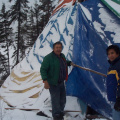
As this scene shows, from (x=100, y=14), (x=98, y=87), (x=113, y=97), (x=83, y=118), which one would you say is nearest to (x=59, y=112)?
(x=83, y=118)

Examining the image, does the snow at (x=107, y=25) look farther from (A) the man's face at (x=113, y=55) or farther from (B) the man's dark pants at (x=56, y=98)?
(B) the man's dark pants at (x=56, y=98)

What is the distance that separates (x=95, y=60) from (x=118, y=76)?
1641mm

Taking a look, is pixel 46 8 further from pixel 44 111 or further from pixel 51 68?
pixel 51 68

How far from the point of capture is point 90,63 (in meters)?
3.60

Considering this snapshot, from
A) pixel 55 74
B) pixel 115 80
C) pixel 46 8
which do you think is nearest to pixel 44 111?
pixel 55 74

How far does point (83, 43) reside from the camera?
387 centimetres

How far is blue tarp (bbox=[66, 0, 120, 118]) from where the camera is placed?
3318 mm

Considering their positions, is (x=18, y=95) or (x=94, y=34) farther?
(x=18, y=95)

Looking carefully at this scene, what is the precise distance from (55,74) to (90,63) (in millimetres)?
1070

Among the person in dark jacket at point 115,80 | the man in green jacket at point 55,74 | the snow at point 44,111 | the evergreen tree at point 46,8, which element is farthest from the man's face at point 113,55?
the evergreen tree at point 46,8

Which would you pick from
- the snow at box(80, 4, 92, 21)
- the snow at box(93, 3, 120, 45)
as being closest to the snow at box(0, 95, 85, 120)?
the snow at box(93, 3, 120, 45)

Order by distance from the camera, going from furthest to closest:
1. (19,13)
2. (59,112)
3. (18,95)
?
(19,13) → (18,95) → (59,112)

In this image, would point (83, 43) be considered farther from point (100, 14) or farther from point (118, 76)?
point (118, 76)

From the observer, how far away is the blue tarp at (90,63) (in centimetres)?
332
